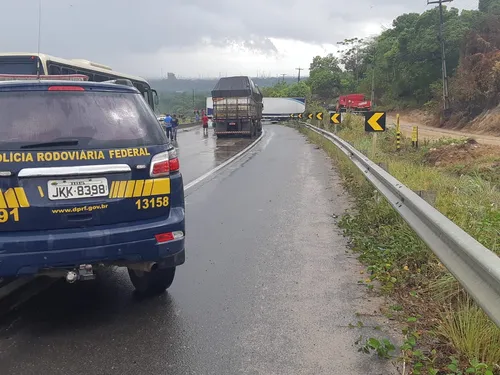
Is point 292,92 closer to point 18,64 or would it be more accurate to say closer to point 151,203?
point 18,64

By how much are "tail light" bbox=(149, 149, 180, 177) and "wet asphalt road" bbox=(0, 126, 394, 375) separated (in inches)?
45.9

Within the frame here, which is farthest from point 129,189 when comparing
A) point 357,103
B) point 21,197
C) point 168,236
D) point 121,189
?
point 357,103

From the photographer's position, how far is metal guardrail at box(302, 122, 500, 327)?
2514 millimetres

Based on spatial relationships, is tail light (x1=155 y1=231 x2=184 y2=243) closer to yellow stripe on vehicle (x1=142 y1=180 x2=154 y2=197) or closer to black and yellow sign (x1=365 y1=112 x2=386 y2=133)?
yellow stripe on vehicle (x1=142 y1=180 x2=154 y2=197)

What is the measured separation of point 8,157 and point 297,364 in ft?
7.84

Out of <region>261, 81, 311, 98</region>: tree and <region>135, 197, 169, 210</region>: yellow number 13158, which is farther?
<region>261, 81, 311, 98</region>: tree

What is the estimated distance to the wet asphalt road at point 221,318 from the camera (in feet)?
10.6

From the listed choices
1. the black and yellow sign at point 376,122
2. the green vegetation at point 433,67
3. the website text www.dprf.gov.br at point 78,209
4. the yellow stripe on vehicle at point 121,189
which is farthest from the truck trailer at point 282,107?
the website text www.dprf.gov.br at point 78,209

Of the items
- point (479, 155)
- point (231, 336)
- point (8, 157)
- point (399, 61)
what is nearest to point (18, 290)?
point (8, 157)

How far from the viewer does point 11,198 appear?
10.9 ft

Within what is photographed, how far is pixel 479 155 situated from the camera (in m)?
13.4

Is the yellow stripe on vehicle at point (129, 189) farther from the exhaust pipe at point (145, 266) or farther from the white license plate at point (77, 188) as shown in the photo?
the exhaust pipe at point (145, 266)

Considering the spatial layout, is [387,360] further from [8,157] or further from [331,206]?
[331,206]

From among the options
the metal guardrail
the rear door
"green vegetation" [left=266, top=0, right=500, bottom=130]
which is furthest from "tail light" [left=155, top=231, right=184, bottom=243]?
"green vegetation" [left=266, top=0, right=500, bottom=130]
